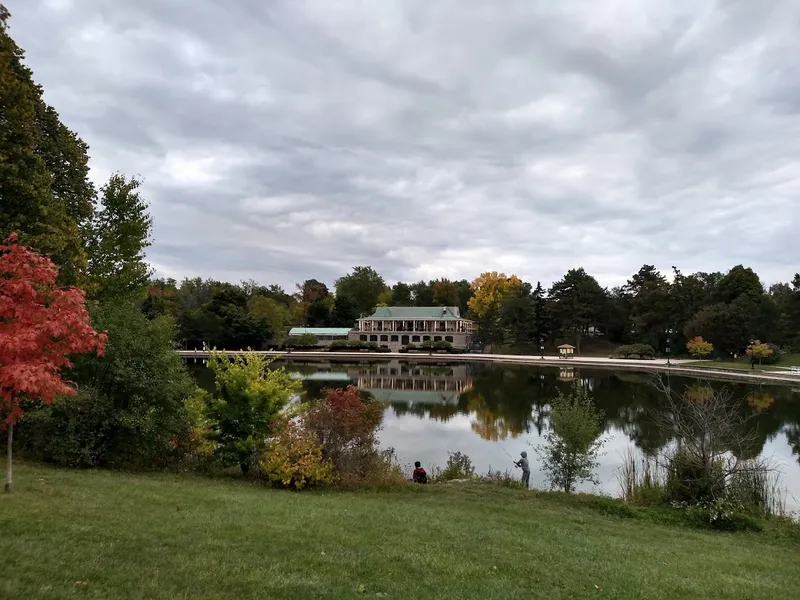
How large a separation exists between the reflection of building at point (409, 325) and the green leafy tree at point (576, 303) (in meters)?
15.9

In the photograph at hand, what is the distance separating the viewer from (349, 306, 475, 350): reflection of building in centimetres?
7969

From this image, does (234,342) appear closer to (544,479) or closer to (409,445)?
(409,445)

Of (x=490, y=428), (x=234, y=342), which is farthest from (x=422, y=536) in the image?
(x=234, y=342)

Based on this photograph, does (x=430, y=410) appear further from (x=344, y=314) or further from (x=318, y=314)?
(x=318, y=314)

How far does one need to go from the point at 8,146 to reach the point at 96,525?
934 centimetres

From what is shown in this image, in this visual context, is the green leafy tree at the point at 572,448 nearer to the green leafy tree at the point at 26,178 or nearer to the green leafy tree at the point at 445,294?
the green leafy tree at the point at 26,178

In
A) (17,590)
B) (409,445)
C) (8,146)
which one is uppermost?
(8,146)

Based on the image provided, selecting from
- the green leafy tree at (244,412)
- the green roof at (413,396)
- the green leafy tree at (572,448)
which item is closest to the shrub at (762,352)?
the green roof at (413,396)

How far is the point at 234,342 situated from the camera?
66312 mm

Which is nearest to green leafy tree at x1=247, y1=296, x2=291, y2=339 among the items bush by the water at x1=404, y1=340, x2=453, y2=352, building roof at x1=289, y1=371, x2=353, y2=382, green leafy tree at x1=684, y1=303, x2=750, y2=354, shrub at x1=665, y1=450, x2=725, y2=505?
bush by the water at x1=404, y1=340, x2=453, y2=352

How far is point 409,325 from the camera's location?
271 ft

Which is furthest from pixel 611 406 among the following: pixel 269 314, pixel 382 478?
pixel 269 314

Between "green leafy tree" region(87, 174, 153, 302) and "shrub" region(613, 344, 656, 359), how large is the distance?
55.2 m

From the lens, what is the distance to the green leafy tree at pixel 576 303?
6581 cm
